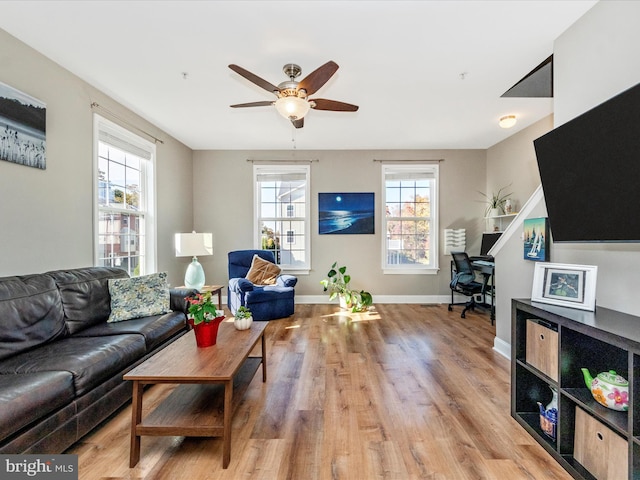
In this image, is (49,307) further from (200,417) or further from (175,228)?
(175,228)

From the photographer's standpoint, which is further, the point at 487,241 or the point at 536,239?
the point at 487,241

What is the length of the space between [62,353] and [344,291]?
3.57 metres

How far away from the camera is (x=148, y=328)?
2.38m

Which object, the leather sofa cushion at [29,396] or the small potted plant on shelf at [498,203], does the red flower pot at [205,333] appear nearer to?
the leather sofa cushion at [29,396]

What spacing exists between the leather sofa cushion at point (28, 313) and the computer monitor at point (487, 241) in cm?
511

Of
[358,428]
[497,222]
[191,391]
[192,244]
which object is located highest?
[497,222]

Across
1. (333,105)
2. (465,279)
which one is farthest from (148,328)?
(465,279)

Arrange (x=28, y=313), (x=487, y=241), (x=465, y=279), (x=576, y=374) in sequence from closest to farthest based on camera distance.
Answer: (x=576, y=374), (x=28, y=313), (x=465, y=279), (x=487, y=241)

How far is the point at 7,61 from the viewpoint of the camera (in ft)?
7.25

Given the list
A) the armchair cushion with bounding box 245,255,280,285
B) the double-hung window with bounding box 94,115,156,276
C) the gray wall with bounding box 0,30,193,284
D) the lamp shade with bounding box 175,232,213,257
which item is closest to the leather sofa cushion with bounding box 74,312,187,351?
the gray wall with bounding box 0,30,193,284

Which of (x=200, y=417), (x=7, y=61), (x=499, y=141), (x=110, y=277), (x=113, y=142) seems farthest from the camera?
(x=499, y=141)

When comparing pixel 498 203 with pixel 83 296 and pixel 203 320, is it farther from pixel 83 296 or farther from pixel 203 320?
pixel 83 296

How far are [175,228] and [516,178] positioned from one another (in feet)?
16.9

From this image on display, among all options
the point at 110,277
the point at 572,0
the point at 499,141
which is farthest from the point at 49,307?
the point at 499,141
